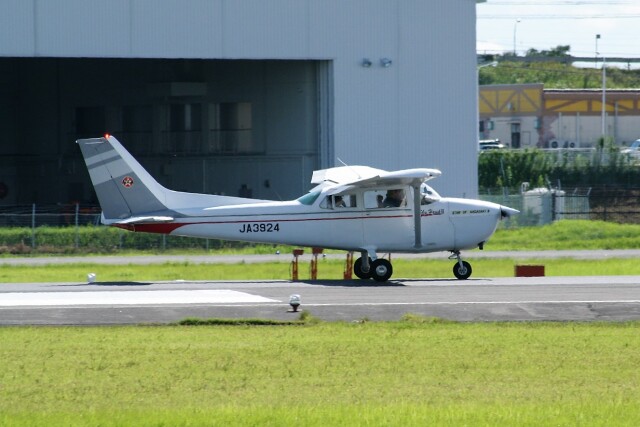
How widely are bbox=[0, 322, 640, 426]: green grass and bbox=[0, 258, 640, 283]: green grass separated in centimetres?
1149

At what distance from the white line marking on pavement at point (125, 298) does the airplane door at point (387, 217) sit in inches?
180

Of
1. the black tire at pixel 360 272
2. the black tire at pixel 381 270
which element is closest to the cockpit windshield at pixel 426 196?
the black tire at pixel 381 270

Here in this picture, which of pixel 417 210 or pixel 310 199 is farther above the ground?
pixel 310 199

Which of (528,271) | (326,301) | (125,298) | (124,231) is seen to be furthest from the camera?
(124,231)

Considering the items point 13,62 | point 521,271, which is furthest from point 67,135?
point 521,271

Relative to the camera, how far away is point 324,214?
25.7 meters

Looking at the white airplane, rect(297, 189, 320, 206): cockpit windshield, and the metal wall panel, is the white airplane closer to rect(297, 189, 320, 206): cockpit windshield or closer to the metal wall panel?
rect(297, 189, 320, 206): cockpit windshield

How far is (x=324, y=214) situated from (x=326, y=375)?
12.7 meters

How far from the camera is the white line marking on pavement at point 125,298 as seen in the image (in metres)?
20.2

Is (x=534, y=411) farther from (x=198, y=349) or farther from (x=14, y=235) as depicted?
(x=14, y=235)

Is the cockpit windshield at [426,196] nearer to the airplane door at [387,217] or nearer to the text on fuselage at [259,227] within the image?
the airplane door at [387,217]

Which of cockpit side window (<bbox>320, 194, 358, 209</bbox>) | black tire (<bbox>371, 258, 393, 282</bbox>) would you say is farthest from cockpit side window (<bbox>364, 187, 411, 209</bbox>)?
black tire (<bbox>371, 258, 393, 282</bbox>)

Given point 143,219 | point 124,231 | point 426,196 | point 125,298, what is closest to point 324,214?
point 426,196

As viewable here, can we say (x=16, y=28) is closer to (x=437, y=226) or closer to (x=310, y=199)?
(x=310, y=199)
